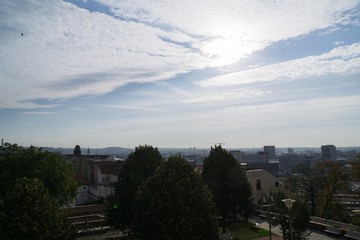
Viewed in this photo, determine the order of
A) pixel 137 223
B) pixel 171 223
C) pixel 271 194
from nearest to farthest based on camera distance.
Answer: pixel 171 223 → pixel 137 223 → pixel 271 194

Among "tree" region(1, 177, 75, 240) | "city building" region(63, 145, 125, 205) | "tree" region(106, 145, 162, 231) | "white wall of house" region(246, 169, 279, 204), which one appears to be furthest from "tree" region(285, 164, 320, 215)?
"tree" region(1, 177, 75, 240)

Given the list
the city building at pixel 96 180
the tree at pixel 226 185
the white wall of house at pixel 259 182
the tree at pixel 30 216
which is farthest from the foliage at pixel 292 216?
the city building at pixel 96 180

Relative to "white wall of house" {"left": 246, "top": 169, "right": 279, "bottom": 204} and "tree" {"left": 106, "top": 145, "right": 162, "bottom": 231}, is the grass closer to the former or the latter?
"tree" {"left": 106, "top": 145, "right": 162, "bottom": 231}

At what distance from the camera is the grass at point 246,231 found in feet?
106

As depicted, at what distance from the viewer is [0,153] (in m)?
30.2

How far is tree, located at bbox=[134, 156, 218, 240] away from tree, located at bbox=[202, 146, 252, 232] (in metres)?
11.6

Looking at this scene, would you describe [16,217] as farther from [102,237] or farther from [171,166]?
[102,237]

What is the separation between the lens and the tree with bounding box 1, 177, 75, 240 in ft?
53.1

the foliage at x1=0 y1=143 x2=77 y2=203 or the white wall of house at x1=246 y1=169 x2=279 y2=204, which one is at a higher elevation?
the foliage at x1=0 y1=143 x2=77 y2=203

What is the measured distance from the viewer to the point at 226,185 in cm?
3284

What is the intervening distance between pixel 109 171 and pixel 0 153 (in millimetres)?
28297

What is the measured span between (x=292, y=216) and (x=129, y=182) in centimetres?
1401

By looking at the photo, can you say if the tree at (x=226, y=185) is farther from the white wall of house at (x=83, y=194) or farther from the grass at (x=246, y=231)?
the white wall of house at (x=83, y=194)

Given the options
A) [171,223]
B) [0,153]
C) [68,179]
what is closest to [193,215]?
[171,223]
